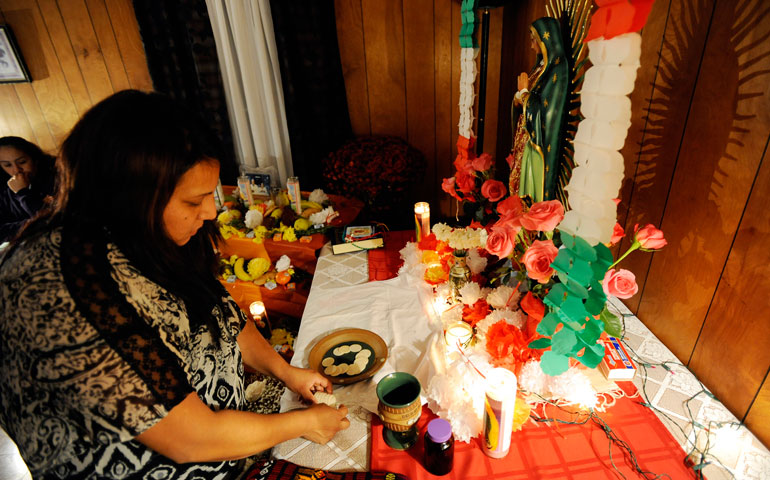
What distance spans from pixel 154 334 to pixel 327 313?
0.70 meters

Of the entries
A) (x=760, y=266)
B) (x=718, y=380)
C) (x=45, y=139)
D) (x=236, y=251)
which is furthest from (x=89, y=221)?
(x=45, y=139)

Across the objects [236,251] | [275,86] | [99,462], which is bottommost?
[236,251]

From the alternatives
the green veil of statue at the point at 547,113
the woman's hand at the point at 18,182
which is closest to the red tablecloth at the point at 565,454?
the green veil of statue at the point at 547,113

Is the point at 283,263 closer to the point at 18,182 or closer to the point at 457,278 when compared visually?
the point at 457,278

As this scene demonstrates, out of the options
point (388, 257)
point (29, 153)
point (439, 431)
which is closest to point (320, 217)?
point (388, 257)

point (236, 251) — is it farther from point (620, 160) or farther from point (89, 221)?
point (620, 160)

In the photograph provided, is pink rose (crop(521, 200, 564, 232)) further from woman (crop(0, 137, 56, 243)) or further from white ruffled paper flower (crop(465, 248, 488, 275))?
woman (crop(0, 137, 56, 243))

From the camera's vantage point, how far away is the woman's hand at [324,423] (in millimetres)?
873

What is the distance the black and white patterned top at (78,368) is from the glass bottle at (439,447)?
481 millimetres

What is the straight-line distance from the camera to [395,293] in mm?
1438

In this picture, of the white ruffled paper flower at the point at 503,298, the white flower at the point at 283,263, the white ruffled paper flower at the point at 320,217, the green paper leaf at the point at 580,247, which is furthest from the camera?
the white ruffled paper flower at the point at 320,217

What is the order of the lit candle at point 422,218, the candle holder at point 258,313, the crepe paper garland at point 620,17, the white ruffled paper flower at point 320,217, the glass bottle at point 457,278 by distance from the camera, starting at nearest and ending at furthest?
1. the crepe paper garland at point 620,17
2. the glass bottle at point 457,278
3. the lit candle at point 422,218
4. the candle holder at point 258,313
5. the white ruffled paper flower at point 320,217

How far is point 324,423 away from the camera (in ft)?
2.89

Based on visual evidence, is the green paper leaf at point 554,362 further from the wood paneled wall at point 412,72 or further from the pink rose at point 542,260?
the wood paneled wall at point 412,72
